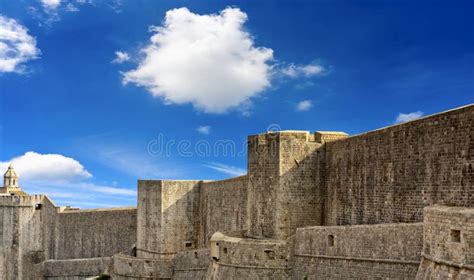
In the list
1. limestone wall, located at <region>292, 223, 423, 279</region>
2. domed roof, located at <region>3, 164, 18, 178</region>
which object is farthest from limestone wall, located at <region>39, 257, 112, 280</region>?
domed roof, located at <region>3, 164, 18, 178</region>

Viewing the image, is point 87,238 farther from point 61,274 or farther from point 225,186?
point 225,186

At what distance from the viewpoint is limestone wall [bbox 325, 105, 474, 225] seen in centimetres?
1335

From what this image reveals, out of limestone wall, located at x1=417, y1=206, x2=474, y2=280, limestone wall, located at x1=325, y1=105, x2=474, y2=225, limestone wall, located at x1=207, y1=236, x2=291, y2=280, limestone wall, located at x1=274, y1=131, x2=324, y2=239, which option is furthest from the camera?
limestone wall, located at x1=274, y1=131, x2=324, y2=239

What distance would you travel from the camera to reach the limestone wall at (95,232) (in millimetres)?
34000

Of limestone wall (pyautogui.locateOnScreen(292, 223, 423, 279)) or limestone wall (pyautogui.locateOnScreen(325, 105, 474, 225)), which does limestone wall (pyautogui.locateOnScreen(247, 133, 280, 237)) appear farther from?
limestone wall (pyautogui.locateOnScreen(292, 223, 423, 279))

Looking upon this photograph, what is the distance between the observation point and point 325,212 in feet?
63.6

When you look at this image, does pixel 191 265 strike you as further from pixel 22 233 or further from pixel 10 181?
pixel 10 181

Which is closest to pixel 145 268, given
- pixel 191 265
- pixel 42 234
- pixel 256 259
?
pixel 191 265

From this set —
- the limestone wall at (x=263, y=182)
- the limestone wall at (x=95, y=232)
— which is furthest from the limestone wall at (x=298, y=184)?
the limestone wall at (x=95, y=232)

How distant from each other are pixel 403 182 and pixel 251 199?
21.4ft

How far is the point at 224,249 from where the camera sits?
19109mm

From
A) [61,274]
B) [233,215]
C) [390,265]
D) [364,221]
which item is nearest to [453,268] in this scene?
[390,265]

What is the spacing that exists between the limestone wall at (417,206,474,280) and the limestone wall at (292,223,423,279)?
1187 millimetres

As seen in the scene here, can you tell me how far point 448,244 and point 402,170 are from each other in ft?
14.9
